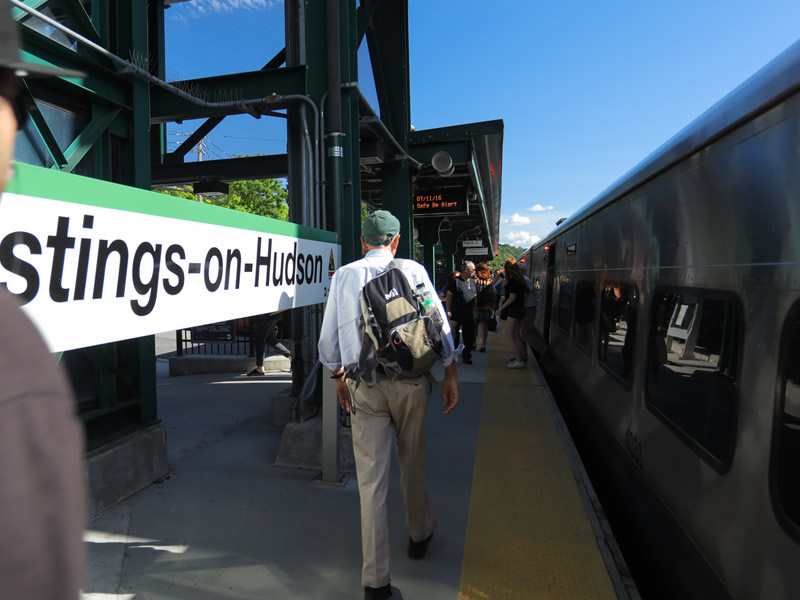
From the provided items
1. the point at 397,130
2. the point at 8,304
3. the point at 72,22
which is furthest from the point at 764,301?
the point at 397,130

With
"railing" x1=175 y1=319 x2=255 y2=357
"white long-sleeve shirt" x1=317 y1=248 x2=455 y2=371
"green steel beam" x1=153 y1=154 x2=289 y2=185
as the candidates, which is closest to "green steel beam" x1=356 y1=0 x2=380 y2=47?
"green steel beam" x1=153 y1=154 x2=289 y2=185

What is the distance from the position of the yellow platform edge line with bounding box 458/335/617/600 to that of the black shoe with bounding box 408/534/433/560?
0.23 meters

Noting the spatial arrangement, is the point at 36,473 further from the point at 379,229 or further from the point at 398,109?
the point at 398,109

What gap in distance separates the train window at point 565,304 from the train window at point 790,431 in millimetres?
4543

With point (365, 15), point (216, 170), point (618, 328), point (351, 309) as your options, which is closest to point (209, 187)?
point (216, 170)

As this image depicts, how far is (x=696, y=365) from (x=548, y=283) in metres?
6.89

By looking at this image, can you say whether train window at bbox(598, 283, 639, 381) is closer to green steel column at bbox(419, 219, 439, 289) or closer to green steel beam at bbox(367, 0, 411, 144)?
green steel beam at bbox(367, 0, 411, 144)

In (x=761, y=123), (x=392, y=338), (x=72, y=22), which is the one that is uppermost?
(x=72, y=22)

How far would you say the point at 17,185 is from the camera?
1.61 meters

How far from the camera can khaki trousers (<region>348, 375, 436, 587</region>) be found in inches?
95.2

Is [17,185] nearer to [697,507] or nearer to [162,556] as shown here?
[162,556]

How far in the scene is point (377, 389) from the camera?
2500 mm

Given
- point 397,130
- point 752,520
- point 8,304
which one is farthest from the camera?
point 397,130

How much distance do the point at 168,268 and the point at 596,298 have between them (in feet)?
12.3
